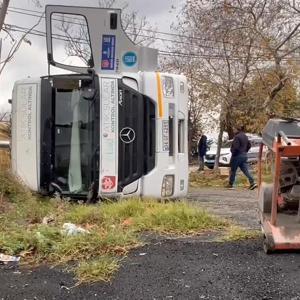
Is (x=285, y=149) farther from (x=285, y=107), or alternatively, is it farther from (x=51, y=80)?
(x=285, y=107)

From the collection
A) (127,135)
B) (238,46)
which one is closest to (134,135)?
(127,135)

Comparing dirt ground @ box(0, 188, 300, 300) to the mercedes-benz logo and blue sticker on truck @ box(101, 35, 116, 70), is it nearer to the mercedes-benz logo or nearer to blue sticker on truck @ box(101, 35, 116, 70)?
the mercedes-benz logo

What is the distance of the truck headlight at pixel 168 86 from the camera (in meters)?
10.3

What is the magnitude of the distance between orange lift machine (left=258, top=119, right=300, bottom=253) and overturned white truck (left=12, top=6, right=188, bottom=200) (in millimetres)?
3788

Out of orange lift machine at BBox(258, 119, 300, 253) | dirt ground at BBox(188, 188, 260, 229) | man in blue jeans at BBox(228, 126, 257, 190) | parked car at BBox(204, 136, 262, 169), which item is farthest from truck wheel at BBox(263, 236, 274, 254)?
parked car at BBox(204, 136, 262, 169)

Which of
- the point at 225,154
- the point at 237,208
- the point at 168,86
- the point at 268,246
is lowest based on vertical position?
the point at 225,154

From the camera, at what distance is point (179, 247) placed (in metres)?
6.11

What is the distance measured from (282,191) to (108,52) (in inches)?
198

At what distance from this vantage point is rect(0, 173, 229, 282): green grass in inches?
224

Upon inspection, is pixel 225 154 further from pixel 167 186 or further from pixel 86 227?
pixel 86 227

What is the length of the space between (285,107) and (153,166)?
17853 mm

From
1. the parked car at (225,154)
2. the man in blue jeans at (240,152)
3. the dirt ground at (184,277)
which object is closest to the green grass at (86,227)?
the dirt ground at (184,277)

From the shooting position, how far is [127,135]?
32.6ft

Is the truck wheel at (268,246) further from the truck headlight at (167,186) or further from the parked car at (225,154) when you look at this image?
the parked car at (225,154)
